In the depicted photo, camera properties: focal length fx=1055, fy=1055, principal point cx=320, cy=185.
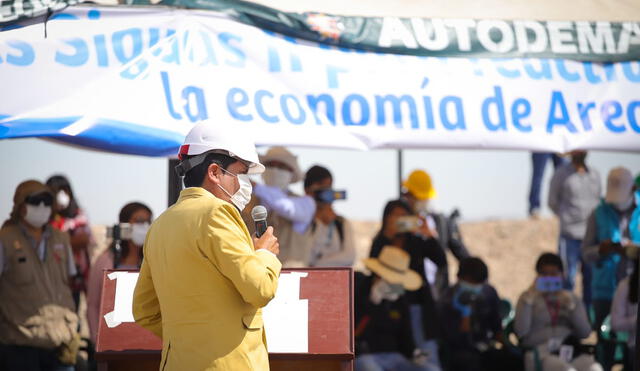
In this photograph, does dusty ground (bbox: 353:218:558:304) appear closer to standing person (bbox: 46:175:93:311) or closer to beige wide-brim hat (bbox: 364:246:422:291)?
standing person (bbox: 46:175:93:311)

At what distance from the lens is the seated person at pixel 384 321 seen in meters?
7.32

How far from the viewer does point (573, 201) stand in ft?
32.2

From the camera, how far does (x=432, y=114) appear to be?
20.7ft

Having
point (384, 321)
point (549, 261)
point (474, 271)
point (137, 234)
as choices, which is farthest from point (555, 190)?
point (137, 234)

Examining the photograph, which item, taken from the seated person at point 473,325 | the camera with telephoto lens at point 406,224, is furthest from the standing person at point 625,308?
the camera with telephoto lens at point 406,224

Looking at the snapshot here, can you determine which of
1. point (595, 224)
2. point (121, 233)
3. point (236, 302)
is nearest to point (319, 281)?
point (236, 302)

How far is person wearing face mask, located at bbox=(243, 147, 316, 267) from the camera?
24.0 ft

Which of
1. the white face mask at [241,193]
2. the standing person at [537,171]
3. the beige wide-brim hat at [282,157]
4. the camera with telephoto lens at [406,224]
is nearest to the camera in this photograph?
the white face mask at [241,193]

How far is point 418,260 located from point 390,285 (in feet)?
1.55

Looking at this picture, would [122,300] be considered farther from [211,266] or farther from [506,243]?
[506,243]

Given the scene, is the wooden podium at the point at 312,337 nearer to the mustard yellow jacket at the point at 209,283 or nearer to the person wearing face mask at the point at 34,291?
the mustard yellow jacket at the point at 209,283

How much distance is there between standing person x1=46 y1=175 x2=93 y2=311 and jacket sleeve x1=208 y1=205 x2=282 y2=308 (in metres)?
4.48

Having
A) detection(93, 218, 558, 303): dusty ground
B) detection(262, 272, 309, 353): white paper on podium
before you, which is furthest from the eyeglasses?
detection(93, 218, 558, 303): dusty ground

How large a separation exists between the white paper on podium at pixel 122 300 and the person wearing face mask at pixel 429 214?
3.79 meters
